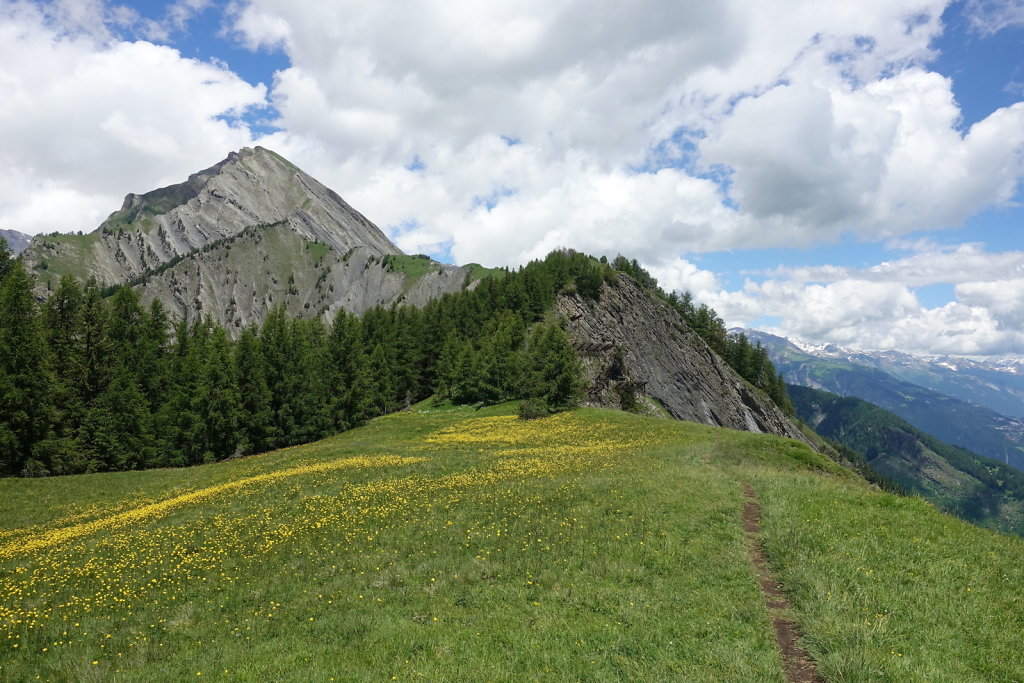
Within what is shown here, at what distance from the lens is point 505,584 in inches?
572

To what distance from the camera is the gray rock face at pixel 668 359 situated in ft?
333

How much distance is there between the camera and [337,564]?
1700 cm

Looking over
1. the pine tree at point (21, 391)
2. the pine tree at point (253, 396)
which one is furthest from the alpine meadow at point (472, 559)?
the pine tree at point (253, 396)

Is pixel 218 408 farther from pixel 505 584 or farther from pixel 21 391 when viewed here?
pixel 505 584

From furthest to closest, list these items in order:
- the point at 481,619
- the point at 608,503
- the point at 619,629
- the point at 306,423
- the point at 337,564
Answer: the point at 306,423, the point at 608,503, the point at 337,564, the point at 481,619, the point at 619,629

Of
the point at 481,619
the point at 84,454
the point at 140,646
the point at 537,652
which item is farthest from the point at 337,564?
the point at 84,454

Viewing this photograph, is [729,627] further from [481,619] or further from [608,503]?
[608,503]

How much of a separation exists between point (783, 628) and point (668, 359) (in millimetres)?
103734

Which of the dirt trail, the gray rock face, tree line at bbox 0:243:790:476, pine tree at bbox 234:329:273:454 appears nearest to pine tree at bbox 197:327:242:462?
tree line at bbox 0:243:790:476

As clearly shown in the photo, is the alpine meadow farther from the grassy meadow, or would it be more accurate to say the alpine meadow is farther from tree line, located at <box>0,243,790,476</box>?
tree line, located at <box>0,243,790,476</box>

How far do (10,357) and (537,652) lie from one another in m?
56.9

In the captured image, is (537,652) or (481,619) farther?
(481,619)

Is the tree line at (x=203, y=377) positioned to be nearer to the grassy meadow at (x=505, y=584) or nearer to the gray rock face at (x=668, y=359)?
the gray rock face at (x=668, y=359)

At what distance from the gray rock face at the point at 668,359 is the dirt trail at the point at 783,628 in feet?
244
